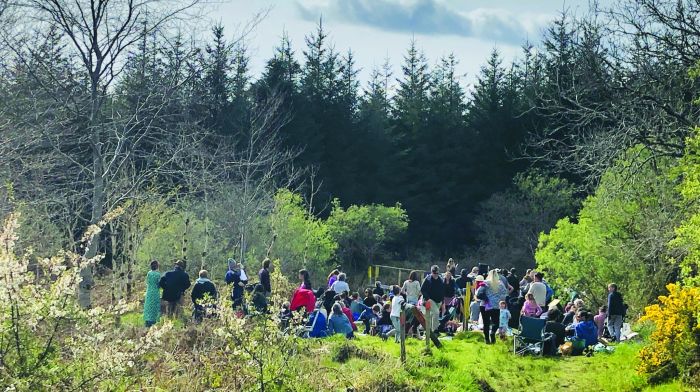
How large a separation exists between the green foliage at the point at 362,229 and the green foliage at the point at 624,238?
50.6ft

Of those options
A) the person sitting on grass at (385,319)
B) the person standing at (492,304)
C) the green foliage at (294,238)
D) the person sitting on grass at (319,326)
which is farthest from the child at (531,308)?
the green foliage at (294,238)

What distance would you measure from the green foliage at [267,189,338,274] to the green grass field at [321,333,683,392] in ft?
48.4

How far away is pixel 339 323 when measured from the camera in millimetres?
15461

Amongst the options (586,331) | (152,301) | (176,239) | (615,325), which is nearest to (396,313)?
(586,331)

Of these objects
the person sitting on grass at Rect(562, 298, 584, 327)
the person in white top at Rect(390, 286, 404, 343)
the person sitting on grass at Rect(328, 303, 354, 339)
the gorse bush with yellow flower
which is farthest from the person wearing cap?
the gorse bush with yellow flower

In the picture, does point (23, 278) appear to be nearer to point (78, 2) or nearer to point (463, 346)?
point (78, 2)

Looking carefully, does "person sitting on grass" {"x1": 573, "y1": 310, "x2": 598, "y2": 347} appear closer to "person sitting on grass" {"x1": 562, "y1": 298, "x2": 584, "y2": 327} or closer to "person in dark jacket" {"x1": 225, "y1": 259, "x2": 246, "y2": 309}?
"person sitting on grass" {"x1": 562, "y1": 298, "x2": 584, "y2": 327}

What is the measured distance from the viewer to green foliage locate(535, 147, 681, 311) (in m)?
18.5

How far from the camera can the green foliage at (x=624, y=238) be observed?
730 inches

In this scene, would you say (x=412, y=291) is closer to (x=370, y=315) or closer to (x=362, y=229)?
(x=370, y=315)

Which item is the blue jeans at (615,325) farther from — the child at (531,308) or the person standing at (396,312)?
the person standing at (396,312)

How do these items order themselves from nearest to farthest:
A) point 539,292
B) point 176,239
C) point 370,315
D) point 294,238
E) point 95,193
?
point 95,193
point 539,292
point 370,315
point 176,239
point 294,238

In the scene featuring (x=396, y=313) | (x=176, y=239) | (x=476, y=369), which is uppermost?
(x=176, y=239)

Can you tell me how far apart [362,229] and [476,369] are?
25.6 metres
